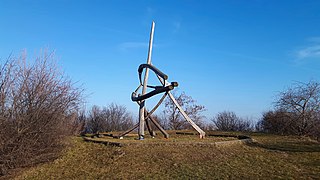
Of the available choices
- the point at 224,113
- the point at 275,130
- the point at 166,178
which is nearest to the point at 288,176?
the point at 166,178

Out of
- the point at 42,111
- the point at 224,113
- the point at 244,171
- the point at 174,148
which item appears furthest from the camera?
the point at 224,113

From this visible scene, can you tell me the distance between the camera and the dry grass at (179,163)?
8.21 meters

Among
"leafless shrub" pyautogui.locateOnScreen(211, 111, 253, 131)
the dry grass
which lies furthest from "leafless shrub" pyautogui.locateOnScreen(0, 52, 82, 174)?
"leafless shrub" pyautogui.locateOnScreen(211, 111, 253, 131)

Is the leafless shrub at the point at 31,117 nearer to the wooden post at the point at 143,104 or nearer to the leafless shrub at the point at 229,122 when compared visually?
the wooden post at the point at 143,104

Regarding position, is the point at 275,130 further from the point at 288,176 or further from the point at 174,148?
the point at 288,176

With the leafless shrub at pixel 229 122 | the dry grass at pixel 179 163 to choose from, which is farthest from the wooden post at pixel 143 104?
the leafless shrub at pixel 229 122

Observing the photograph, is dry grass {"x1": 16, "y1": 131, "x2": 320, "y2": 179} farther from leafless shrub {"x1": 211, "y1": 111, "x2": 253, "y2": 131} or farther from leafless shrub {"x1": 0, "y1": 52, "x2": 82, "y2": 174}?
leafless shrub {"x1": 211, "y1": 111, "x2": 253, "y2": 131}

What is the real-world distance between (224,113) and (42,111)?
1274 inches

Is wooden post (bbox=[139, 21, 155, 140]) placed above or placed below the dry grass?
above

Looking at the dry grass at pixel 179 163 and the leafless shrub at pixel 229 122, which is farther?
the leafless shrub at pixel 229 122

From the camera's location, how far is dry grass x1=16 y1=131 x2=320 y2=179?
8211 mm

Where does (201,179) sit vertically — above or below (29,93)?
below

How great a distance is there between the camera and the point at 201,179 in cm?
762

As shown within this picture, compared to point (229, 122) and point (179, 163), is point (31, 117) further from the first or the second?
point (229, 122)
